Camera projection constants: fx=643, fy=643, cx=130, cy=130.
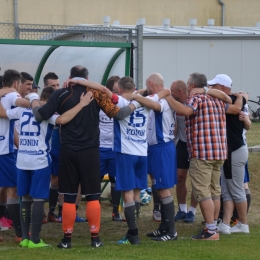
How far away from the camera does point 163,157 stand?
26.1 ft

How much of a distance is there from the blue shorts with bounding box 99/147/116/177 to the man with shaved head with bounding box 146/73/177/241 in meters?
1.21

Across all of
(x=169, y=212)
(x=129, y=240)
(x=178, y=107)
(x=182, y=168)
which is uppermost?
(x=178, y=107)

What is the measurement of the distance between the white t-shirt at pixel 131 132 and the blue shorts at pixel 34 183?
900 millimetres

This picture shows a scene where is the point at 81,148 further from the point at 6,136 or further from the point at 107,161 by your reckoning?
the point at 107,161

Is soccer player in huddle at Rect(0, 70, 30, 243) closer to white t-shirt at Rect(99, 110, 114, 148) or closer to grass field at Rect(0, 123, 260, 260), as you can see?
grass field at Rect(0, 123, 260, 260)

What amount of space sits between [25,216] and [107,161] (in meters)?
1.98

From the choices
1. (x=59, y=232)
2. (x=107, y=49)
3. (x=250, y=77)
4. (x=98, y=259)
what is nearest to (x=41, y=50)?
(x=107, y=49)

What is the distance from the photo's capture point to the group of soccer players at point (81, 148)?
24.0 feet

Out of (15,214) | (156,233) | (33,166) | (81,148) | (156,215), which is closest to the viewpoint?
(81,148)

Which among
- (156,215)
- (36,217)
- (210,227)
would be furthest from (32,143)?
(156,215)

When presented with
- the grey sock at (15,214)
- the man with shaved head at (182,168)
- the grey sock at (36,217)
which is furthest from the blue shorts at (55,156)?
the man with shaved head at (182,168)

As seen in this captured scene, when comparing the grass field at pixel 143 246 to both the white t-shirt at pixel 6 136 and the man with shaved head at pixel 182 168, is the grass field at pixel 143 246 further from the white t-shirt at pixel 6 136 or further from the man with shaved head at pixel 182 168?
the white t-shirt at pixel 6 136

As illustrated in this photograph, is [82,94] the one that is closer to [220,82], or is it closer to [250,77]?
[220,82]

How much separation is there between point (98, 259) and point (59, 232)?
2112mm
